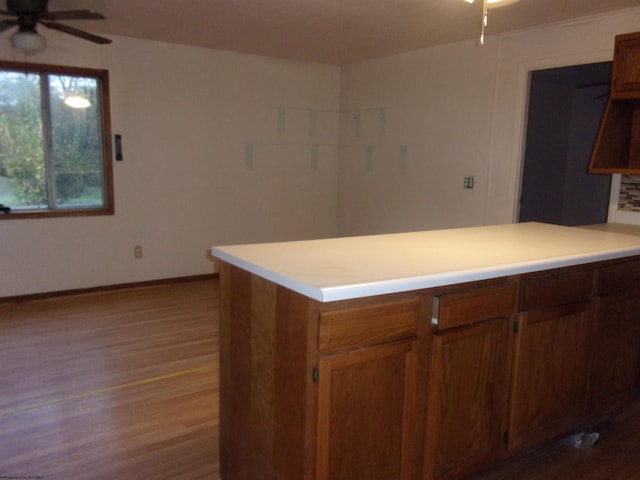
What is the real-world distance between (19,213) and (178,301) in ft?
4.95

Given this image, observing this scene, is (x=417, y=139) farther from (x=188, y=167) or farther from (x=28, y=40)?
(x=28, y=40)

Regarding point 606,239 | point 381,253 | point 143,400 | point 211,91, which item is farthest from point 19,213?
point 606,239

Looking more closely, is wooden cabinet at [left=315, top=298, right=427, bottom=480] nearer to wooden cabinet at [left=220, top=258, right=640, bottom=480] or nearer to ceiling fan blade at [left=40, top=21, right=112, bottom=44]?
wooden cabinet at [left=220, top=258, right=640, bottom=480]

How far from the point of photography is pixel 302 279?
4.91 feet

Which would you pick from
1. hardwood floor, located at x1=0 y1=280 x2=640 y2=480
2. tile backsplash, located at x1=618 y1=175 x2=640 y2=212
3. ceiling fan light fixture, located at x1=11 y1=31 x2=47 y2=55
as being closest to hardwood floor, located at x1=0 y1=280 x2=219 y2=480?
hardwood floor, located at x1=0 y1=280 x2=640 y2=480

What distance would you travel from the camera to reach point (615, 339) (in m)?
2.41

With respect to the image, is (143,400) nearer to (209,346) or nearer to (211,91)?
(209,346)

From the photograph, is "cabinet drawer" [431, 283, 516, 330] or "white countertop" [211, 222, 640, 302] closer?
"white countertop" [211, 222, 640, 302]

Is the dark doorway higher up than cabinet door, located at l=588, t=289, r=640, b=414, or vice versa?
the dark doorway

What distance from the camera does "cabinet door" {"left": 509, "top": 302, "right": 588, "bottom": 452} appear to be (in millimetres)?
2033

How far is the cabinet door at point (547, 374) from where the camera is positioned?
203cm

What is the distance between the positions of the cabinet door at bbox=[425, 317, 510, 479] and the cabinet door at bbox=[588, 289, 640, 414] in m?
0.63

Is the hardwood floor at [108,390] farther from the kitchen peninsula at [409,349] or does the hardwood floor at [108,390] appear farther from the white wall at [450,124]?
the white wall at [450,124]

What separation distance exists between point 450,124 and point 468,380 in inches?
133
